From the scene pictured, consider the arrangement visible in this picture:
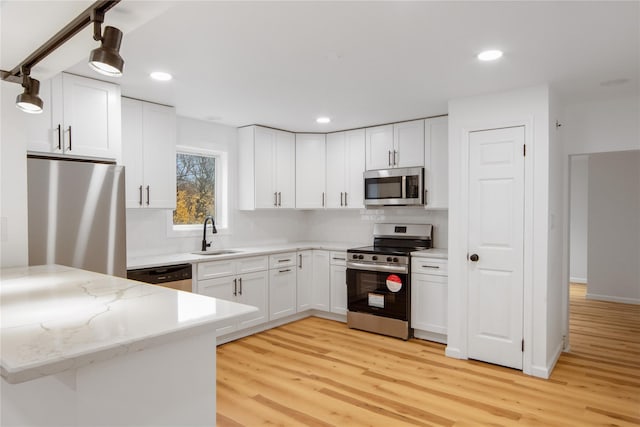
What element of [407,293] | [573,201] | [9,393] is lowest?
[407,293]

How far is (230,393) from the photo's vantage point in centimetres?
294

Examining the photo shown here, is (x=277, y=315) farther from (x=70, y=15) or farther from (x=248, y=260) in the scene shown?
(x=70, y=15)

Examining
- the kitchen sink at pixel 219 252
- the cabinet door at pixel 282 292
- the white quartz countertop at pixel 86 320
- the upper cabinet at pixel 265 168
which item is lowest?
the cabinet door at pixel 282 292

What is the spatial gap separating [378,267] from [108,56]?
3.42 meters

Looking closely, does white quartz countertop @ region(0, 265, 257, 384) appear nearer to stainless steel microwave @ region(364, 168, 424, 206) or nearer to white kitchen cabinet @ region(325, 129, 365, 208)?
stainless steel microwave @ region(364, 168, 424, 206)

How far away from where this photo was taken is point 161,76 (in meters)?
3.01

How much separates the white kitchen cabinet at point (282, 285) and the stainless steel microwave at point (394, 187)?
1.18 metres

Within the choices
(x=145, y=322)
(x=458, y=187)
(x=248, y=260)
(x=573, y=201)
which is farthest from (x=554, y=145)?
(x=573, y=201)

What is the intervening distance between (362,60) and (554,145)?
6.28 ft

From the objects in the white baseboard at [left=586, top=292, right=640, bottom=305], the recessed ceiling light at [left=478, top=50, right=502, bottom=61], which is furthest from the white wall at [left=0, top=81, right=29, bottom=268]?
the white baseboard at [left=586, top=292, right=640, bottom=305]

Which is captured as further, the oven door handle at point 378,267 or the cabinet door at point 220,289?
the oven door handle at point 378,267

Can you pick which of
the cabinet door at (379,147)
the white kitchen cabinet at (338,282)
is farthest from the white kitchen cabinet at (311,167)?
the white kitchen cabinet at (338,282)

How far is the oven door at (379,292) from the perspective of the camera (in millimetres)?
4129

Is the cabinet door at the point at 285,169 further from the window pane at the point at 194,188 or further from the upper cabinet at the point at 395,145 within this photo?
the upper cabinet at the point at 395,145
